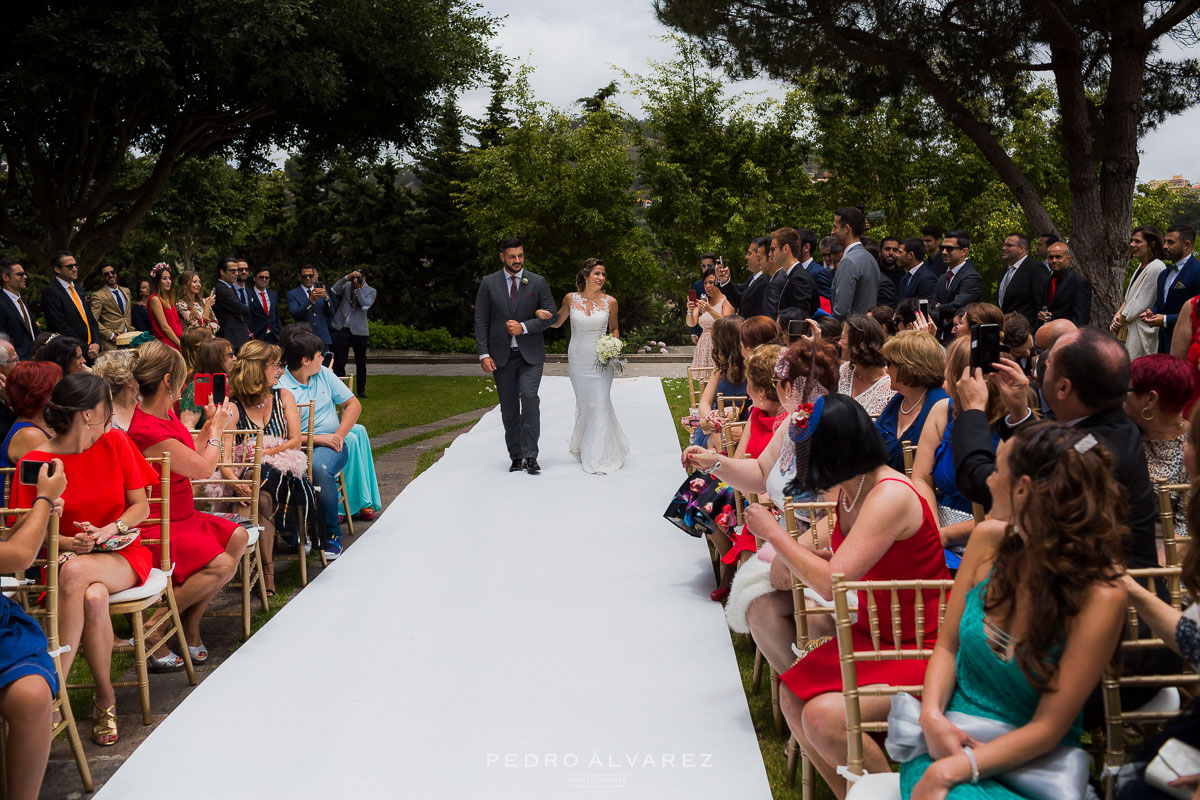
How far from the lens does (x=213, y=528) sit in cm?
484

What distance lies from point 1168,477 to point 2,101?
47.2 feet

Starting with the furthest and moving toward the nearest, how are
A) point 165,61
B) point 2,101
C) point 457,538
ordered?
point 2,101, point 165,61, point 457,538

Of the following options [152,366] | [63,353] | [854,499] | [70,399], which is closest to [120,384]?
[152,366]

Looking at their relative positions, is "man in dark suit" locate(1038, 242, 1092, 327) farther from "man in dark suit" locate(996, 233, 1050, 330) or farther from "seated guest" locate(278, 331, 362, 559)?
"seated guest" locate(278, 331, 362, 559)

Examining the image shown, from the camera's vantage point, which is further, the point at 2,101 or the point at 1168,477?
the point at 2,101

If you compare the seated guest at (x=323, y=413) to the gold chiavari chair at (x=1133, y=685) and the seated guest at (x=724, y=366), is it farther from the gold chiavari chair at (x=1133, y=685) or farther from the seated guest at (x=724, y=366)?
Result: the gold chiavari chair at (x=1133, y=685)

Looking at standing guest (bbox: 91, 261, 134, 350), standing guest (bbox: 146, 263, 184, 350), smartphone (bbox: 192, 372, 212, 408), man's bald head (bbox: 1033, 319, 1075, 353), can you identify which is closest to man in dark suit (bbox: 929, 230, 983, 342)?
man's bald head (bbox: 1033, 319, 1075, 353)

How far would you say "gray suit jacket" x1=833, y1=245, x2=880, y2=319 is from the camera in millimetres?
7754

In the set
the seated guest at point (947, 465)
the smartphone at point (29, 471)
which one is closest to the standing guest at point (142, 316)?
the smartphone at point (29, 471)

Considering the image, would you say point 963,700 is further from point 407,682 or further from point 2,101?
point 2,101

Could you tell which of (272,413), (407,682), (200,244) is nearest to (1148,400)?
(407,682)

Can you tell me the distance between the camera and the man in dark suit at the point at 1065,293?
926 centimetres

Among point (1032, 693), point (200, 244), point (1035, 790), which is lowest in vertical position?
point (1035, 790)

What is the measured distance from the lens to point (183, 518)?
4758 mm
